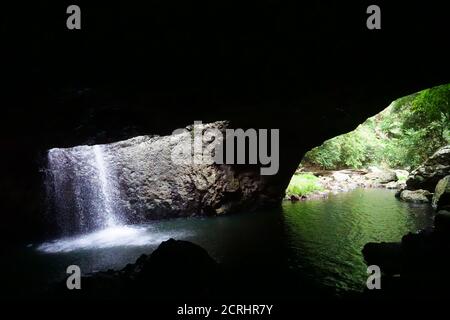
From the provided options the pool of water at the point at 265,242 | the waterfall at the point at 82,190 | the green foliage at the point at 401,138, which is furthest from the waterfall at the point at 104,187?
the green foliage at the point at 401,138

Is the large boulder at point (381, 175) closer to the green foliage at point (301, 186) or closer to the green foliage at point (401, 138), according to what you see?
the green foliage at point (401, 138)

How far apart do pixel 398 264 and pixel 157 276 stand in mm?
6226

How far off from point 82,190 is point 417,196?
2052 centimetres

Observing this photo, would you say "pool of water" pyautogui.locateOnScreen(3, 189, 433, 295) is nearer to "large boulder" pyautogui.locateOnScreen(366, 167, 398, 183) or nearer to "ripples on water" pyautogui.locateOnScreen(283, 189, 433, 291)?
"ripples on water" pyautogui.locateOnScreen(283, 189, 433, 291)

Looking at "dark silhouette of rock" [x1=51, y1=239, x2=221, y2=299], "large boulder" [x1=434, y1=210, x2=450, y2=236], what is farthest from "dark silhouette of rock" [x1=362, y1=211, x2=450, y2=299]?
"dark silhouette of rock" [x1=51, y1=239, x2=221, y2=299]

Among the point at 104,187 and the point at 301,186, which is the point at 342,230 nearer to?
the point at 301,186

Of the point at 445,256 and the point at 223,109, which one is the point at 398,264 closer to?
the point at 445,256

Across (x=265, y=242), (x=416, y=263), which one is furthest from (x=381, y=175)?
(x=416, y=263)

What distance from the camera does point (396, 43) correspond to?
6.64m

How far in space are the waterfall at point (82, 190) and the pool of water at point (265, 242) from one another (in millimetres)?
1335

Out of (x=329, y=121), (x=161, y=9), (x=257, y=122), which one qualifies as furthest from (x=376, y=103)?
(x=161, y=9)

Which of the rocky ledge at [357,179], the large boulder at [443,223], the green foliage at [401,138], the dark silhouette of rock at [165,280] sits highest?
the green foliage at [401,138]

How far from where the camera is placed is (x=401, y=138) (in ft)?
91.6

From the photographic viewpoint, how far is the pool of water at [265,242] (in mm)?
9898
